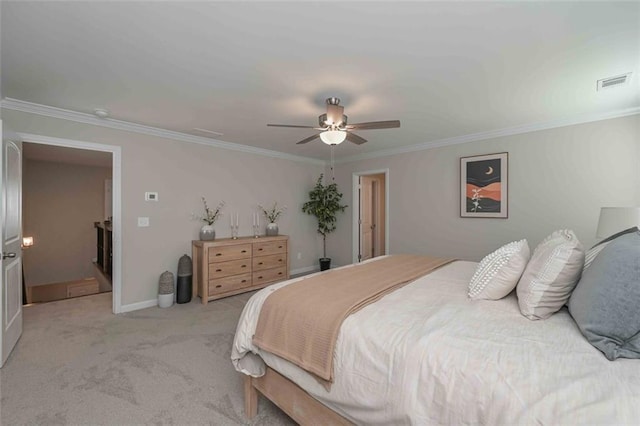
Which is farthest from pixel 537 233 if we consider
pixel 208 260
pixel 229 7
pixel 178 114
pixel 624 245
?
pixel 178 114

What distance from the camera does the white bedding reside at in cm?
82

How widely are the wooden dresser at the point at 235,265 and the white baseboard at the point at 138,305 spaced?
0.51 metres

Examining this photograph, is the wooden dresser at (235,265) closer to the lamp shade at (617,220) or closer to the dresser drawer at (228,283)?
the dresser drawer at (228,283)

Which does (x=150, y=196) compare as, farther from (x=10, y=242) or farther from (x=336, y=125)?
(x=336, y=125)

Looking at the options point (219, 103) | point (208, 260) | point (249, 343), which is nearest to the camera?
point (249, 343)

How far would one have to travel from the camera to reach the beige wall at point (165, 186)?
3332 mm

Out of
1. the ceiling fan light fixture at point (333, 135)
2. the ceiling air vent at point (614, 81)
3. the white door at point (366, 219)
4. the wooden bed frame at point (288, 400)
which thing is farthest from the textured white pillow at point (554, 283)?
the white door at point (366, 219)

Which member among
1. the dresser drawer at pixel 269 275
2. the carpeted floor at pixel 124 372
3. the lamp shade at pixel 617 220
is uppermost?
the lamp shade at pixel 617 220

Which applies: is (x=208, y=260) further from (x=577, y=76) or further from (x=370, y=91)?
(x=577, y=76)

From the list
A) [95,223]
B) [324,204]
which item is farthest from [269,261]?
[95,223]

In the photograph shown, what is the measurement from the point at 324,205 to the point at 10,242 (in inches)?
166

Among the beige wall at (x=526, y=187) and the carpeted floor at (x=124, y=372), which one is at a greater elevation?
the beige wall at (x=526, y=187)

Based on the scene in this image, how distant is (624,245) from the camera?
1146 mm

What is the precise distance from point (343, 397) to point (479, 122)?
11.3ft
